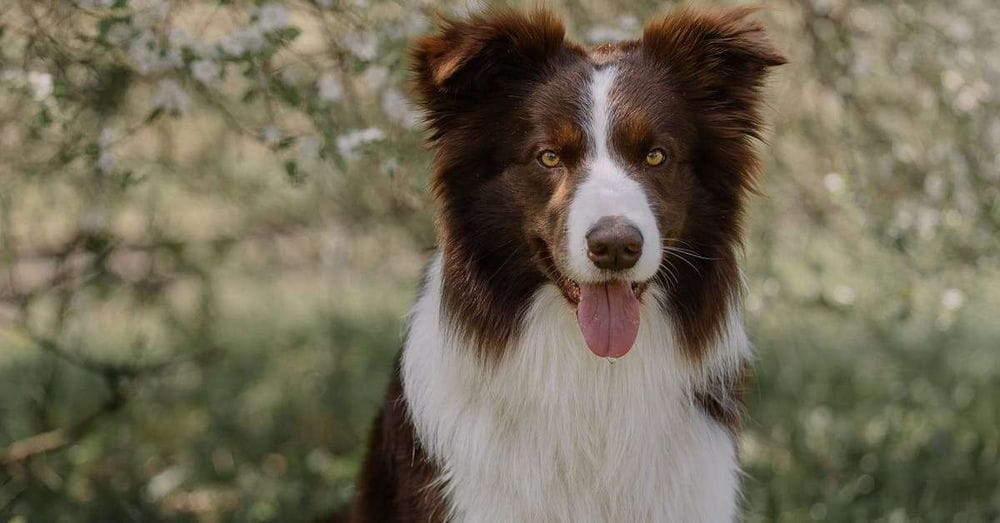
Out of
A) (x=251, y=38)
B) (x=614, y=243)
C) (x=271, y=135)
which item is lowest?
(x=271, y=135)

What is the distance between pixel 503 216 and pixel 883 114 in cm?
365

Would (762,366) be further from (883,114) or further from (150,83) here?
(150,83)

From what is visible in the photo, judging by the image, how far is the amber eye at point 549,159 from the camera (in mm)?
3311

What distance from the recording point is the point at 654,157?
10.8ft

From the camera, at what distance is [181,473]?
602cm

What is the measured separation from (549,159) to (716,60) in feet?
2.00

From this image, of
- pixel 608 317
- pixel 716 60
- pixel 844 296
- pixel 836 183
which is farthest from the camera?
pixel 844 296

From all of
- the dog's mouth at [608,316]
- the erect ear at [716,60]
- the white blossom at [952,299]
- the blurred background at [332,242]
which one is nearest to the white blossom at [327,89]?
the blurred background at [332,242]

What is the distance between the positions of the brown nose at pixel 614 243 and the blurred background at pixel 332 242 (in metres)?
1.31

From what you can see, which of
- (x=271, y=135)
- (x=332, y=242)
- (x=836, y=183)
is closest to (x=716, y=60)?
(x=271, y=135)

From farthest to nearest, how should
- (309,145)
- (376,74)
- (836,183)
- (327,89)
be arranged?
(836,183) < (327,89) < (376,74) < (309,145)

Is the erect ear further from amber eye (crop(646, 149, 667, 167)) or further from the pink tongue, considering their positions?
the pink tongue

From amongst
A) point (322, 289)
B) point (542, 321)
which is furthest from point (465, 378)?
point (322, 289)

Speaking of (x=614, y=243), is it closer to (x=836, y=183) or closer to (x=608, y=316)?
(x=608, y=316)
